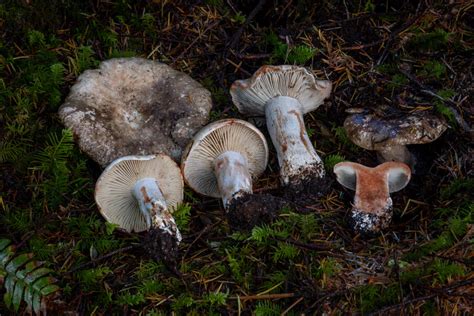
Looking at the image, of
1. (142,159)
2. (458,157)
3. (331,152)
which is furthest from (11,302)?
(458,157)

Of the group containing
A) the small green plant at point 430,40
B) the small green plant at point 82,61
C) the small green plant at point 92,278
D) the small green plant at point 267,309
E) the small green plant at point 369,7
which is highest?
the small green plant at point 369,7

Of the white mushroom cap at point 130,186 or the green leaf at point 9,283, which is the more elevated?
the green leaf at point 9,283

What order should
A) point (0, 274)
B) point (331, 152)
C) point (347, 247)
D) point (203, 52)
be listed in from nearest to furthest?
point (0, 274) → point (347, 247) → point (331, 152) → point (203, 52)

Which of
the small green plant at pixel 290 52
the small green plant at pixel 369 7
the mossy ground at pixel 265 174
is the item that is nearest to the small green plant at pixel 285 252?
the mossy ground at pixel 265 174

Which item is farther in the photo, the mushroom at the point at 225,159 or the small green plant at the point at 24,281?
the mushroom at the point at 225,159

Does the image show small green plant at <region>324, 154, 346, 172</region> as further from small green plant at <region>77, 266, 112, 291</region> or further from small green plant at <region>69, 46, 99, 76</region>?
small green plant at <region>69, 46, 99, 76</region>

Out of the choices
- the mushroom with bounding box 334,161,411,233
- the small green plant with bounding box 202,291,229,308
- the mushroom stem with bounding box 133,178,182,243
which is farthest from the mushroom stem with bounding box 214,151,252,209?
the small green plant with bounding box 202,291,229,308

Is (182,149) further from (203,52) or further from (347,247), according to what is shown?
(347,247)

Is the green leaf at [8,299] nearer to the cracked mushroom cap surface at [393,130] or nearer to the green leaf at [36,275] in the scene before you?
the green leaf at [36,275]
